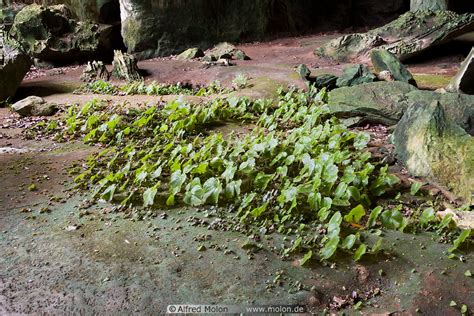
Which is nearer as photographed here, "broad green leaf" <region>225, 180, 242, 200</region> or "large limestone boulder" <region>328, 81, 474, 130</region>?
"broad green leaf" <region>225, 180, 242, 200</region>

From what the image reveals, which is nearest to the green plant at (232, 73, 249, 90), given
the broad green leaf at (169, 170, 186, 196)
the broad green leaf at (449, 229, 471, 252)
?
the broad green leaf at (169, 170, 186, 196)

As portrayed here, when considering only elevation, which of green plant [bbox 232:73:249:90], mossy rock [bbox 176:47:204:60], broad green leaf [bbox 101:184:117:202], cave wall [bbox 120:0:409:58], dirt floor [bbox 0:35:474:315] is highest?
cave wall [bbox 120:0:409:58]

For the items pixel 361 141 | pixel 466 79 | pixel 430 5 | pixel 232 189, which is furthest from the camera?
pixel 430 5

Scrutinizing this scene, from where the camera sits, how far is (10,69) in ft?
30.5

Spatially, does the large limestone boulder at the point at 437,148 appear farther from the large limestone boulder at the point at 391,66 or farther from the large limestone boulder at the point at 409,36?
the large limestone boulder at the point at 409,36

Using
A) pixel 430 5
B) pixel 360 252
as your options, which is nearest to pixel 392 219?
pixel 360 252

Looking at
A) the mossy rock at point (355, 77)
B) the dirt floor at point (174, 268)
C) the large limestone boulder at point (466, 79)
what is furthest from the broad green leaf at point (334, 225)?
the mossy rock at point (355, 77)

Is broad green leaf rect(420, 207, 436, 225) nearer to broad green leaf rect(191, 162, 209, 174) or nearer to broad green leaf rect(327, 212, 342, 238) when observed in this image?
broad green leaf rect(327, 212, 342, 238)

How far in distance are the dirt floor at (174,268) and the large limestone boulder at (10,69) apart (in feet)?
16.1

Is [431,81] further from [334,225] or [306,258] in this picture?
[306,258]

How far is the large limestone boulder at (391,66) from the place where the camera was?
26.9 ft

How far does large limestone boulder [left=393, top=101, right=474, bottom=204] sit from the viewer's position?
14.9 feet

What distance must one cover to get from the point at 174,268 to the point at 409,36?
30.1ft

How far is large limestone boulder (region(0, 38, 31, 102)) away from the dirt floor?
16.1ft
